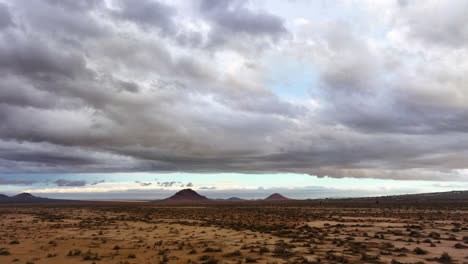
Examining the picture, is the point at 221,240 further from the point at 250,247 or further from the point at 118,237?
the point at 118,237

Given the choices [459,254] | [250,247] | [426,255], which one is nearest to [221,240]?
[250,247]

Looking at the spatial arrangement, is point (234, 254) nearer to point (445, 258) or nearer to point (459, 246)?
point (445, 258)

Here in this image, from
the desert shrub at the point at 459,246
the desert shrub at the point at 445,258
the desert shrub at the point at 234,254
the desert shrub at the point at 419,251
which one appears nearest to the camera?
the desert shrub at the point at 445,258

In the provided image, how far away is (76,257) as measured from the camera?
23.6 meters

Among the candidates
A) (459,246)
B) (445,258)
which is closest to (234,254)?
(445,258)

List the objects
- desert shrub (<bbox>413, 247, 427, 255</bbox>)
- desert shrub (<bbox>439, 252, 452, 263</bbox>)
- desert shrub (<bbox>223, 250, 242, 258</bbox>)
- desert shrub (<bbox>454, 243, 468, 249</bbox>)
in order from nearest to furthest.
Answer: desert shrub (<bbox>439, 252, 452, 263</bbox>)
desert shrub (<bbox>413, 247, 427, 255</bbox>)
desert shrub (<bbox>223, 250, 242, 258</bbox>)
desert shrub (<bbox>454, 243, 468, 249</bbox>)

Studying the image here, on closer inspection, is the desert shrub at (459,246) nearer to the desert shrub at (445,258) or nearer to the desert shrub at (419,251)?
the desert shrub at (419,251)

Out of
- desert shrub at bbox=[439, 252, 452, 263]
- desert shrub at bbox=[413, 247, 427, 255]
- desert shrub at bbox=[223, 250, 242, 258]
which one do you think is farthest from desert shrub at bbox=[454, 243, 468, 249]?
desert shrub at bbox=[223, 250, 242, 258]

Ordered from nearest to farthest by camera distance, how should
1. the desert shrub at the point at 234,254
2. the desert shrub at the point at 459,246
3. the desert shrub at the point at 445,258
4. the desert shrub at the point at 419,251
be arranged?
the desert shrub at the point at 445,258
the desert shrub at the point at 419,251
the desert shrub at the point at 234,254
the desert shrub at the point at 459,246

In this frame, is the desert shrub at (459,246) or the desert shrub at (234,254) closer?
the desert shrub at (234,254)

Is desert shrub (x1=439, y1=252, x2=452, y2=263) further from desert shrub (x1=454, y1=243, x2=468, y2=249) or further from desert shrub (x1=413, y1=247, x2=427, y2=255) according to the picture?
desert shrub (x1=454, y1=243, x2=468, y2=249)

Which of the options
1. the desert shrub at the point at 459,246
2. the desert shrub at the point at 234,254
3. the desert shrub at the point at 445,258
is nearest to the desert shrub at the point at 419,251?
the desert shrub at the point at 445,258

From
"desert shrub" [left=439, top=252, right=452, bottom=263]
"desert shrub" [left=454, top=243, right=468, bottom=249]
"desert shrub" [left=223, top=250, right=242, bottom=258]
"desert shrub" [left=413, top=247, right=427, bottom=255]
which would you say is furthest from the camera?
"desert shrub" [left=454, top=243, right=468, bottom=249]

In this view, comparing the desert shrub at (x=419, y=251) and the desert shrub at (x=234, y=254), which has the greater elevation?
the desert shrub at (x=419, y=251)
